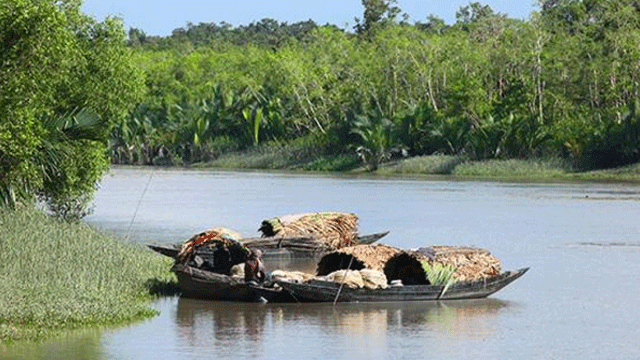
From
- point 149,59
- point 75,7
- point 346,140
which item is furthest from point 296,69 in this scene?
point 75,7

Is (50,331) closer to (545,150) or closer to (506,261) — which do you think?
(506,261)

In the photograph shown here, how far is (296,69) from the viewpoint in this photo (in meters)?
89.6

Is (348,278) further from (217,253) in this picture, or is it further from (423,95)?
(423,95)

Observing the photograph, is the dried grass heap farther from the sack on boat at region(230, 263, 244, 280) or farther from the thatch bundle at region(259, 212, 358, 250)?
the thatch bundle at region(259, 212, 358, 250)

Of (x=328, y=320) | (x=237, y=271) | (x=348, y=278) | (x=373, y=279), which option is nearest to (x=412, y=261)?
(x=373, y=279)

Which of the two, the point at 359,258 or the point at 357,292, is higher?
the point at 359,258

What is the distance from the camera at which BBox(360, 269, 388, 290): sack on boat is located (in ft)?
82.9

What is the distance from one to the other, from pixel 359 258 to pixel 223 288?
2.60m

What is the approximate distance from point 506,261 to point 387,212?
16.3m

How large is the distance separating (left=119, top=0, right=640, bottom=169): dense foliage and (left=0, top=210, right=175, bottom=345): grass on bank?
39.4m

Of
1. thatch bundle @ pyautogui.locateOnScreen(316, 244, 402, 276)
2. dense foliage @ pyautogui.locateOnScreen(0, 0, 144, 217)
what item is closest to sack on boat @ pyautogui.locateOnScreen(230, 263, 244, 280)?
thatch bundle @ pyautogui.locateOnScreen(316, 244, 402, 276)

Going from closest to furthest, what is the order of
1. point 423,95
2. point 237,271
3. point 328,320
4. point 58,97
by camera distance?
point 328,320
point 237,271
point 58,97
point 423,95

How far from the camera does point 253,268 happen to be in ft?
82.7


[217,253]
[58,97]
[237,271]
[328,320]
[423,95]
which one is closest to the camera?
[328,320]
